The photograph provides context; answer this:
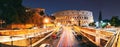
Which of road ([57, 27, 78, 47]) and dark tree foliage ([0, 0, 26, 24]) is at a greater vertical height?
dark tree foliage ([0, 0, 26, 24])

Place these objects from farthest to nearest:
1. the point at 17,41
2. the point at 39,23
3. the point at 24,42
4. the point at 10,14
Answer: the point at 39,23
the point at 10,14
the point at 24,42
the point at 17,41

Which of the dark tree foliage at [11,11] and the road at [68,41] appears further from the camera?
the dark tree foliage at [11,11]

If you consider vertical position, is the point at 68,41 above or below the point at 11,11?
below

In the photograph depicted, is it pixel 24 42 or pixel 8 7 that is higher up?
pixel 8 7

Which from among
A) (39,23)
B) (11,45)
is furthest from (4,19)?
(39,23)

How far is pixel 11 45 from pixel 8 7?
149ft

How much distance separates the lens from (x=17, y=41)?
3569 cm

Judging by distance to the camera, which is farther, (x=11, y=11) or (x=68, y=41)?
(x=11, y=11)

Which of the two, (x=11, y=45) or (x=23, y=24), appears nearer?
(x=11, y=45)

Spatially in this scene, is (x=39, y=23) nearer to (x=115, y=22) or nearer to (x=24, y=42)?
(x=115, y=22)

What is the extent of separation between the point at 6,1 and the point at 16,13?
5.25 meters

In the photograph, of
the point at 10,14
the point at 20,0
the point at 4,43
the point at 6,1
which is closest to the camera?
the point at 4,43

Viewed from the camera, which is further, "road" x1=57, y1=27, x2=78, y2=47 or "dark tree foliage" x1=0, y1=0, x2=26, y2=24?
"dark tree foliage" x1=0, y1=0, x2=26, y2=24

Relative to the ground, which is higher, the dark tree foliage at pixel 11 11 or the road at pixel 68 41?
the dark tree foliage at pixel 11 11
